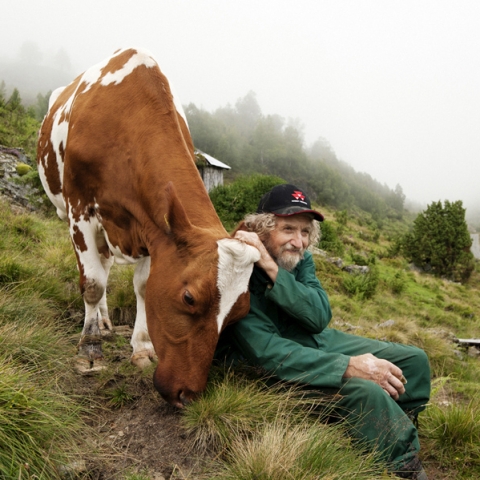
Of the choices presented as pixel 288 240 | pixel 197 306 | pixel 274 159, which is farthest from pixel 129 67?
pixel 274 159

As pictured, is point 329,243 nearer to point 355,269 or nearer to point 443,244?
point 355,269

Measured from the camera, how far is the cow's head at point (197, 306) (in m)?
2.55

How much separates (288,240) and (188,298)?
43.1 inches

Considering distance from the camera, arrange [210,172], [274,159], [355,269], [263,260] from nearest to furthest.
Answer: [263,260] < [355,269] < [210,172] < [274,159]

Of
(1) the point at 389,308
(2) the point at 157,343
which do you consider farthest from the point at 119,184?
(1) the point at 389,308

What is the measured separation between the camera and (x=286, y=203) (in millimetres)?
3363

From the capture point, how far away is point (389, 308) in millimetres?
13070

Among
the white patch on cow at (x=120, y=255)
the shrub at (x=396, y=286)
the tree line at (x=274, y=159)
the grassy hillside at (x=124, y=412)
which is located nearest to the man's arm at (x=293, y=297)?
the grassy hillside at (x=124, y=412)

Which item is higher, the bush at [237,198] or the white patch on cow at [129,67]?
the white patch on cow at [129,67]

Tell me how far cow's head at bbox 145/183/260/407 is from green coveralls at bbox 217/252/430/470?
30 centimetres

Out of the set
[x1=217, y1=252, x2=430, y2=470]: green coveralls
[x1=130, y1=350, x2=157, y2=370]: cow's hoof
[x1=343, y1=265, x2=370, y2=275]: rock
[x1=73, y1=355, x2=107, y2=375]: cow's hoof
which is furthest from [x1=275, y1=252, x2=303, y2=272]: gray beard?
[x1=343, y1=265, x2=370, y2=275]: rock

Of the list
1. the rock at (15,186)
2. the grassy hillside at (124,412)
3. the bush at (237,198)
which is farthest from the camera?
the bush at (237,198)

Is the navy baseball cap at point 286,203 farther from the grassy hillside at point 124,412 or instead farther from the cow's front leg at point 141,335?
the cow's front leg at point 141,335

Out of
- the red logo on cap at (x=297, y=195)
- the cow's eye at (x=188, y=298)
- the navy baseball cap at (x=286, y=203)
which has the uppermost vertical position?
the red logo on cap at (x=297, y=195)
